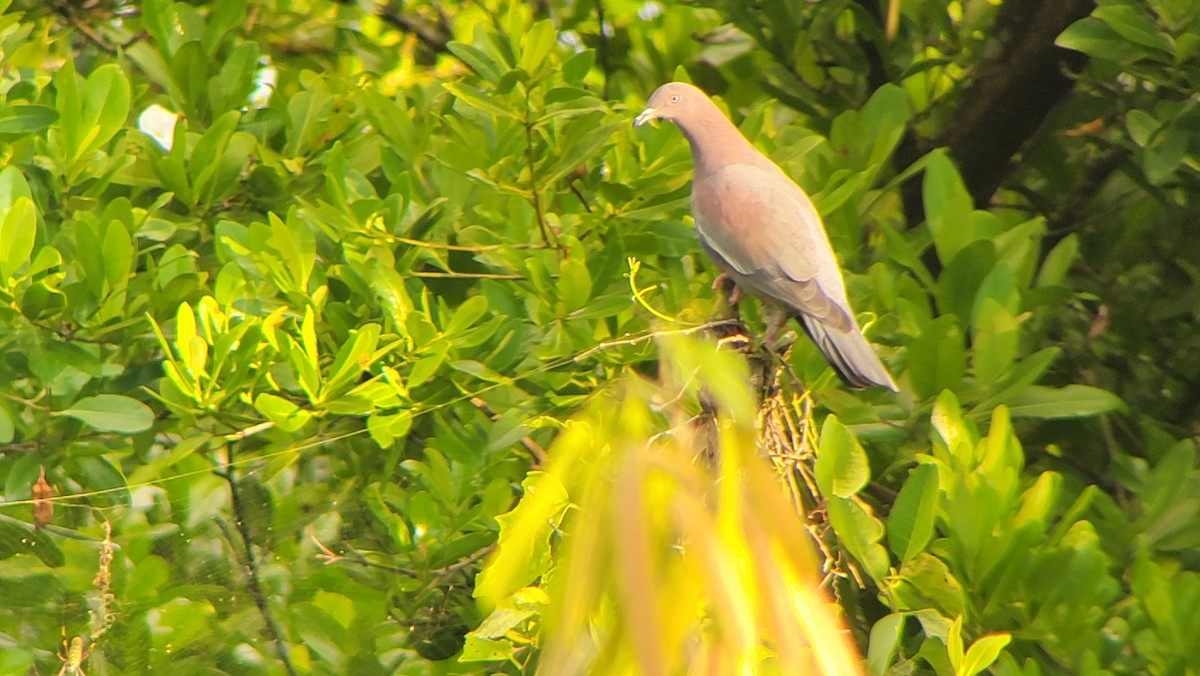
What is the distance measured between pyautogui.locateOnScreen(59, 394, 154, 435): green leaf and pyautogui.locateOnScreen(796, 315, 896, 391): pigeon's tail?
136 centimetres

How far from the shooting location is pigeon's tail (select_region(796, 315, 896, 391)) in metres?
2.52

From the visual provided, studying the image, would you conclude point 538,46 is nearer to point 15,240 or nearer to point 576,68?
point 576,68

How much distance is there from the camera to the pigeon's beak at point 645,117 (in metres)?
3.03

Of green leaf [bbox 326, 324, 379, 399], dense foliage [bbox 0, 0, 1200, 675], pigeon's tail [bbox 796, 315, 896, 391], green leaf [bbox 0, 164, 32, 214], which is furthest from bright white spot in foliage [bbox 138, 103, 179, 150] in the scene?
pigeon's tail [bbox 796, 315, 896, 391]

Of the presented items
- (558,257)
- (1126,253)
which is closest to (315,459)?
(558,257)

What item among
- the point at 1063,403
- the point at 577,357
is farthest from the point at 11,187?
the point at 1063,403

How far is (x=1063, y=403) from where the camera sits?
2793mm

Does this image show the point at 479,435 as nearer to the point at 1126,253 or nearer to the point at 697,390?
the point at 697,390

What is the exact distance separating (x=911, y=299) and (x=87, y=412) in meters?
1.75

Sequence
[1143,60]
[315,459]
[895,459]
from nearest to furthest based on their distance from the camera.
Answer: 1. [315,459]
2. [895,459]
3. [1143,60]

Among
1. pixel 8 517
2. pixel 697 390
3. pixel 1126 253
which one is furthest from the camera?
pixel 1126 253

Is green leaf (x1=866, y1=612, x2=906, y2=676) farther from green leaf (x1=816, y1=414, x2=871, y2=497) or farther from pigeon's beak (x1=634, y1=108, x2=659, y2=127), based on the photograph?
pigeon's beak (x1=634, y1=108, x2=659, y2=127)

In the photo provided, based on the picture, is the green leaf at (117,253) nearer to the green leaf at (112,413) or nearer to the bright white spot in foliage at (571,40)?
the green leaf at (112,413)

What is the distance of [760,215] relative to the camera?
2.93 m
